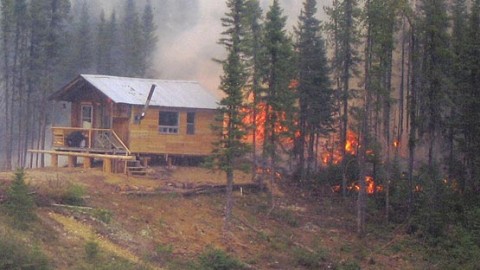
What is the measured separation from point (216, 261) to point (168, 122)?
16.9 metres

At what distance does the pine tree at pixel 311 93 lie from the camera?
4656 cm

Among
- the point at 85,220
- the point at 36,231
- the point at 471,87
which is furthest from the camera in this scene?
the point at 471,87

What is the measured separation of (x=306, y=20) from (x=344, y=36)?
6.51 meters

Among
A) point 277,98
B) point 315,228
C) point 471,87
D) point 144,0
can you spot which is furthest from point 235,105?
point 144,0

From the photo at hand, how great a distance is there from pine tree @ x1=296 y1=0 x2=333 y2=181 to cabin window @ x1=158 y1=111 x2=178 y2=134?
8369mm

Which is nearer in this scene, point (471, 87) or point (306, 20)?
point (471, 87)

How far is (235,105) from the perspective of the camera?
33.9 m

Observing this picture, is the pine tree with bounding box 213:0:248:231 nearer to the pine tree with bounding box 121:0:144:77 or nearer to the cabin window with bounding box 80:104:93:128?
the cabin window with bounding box 80:104:93:128

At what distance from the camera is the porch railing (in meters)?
41.1

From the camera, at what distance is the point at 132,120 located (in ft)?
135

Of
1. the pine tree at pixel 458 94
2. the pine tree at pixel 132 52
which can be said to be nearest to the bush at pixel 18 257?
the pine tree at pixel 458 94

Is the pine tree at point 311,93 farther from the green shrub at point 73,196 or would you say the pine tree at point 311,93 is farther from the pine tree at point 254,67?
the green shrub at point 73,196

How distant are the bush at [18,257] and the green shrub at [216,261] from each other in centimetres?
780

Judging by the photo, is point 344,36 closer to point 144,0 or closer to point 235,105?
point 235,105
